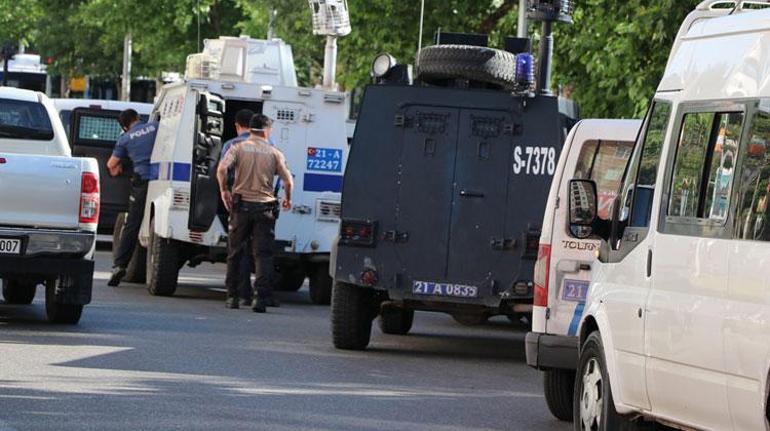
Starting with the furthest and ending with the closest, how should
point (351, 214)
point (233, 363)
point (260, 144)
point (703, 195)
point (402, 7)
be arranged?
point (402, 7) → point (260, 144) → point (351, 214) → point (233, 363) → point (703, 195)

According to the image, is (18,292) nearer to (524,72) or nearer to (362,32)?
(524,72)

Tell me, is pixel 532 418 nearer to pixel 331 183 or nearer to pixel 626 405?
pixel 626 405

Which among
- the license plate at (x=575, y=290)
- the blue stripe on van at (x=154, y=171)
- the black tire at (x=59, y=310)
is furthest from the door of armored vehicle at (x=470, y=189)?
the blue stripe on van at (x=154, y=171)

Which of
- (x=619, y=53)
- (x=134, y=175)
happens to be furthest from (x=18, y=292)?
(x=619, y=53)

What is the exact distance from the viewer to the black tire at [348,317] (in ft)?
53.0

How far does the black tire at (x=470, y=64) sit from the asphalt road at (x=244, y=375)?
7.42 feet

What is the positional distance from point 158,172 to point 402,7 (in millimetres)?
15731

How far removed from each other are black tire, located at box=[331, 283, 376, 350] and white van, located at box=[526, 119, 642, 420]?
10.5ft

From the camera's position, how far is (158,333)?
16625 millimetres

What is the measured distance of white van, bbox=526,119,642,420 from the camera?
12.9 meters

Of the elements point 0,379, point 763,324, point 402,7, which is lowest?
point 0,379

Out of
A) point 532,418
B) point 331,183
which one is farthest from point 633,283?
point 331,183

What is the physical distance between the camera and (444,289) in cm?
1605

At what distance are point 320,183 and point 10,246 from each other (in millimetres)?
6496
